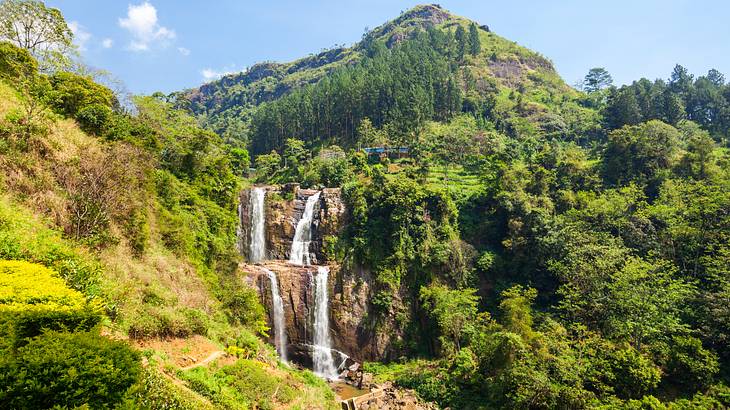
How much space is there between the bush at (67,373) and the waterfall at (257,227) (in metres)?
28.2

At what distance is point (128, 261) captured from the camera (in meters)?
14.2

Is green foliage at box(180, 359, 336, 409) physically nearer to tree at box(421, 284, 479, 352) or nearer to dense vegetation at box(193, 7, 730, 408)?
dense vegetation at box(193, 7, 730, 408)

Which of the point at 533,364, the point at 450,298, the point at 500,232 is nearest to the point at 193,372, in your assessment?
the point at 533,364

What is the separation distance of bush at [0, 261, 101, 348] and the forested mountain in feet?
0.15

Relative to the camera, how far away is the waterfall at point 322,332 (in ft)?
94.0

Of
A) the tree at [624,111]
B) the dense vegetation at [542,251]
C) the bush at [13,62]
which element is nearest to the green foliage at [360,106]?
the dense vegetation at [542,251]

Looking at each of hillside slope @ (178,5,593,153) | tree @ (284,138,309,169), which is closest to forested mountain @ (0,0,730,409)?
tree @ (284,138,309,169)

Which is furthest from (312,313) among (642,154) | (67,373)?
(642,154)

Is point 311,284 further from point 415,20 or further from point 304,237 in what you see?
point 415,20

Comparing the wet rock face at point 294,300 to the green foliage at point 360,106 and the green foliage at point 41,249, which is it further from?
the green foliage at point 360,106

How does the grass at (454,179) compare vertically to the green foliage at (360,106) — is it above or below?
below

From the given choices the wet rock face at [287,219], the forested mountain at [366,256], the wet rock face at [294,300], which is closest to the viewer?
the forested mountain at [366,256]

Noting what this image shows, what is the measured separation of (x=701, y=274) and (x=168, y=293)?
3545 cm

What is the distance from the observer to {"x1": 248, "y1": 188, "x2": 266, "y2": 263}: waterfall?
33.8 metres
